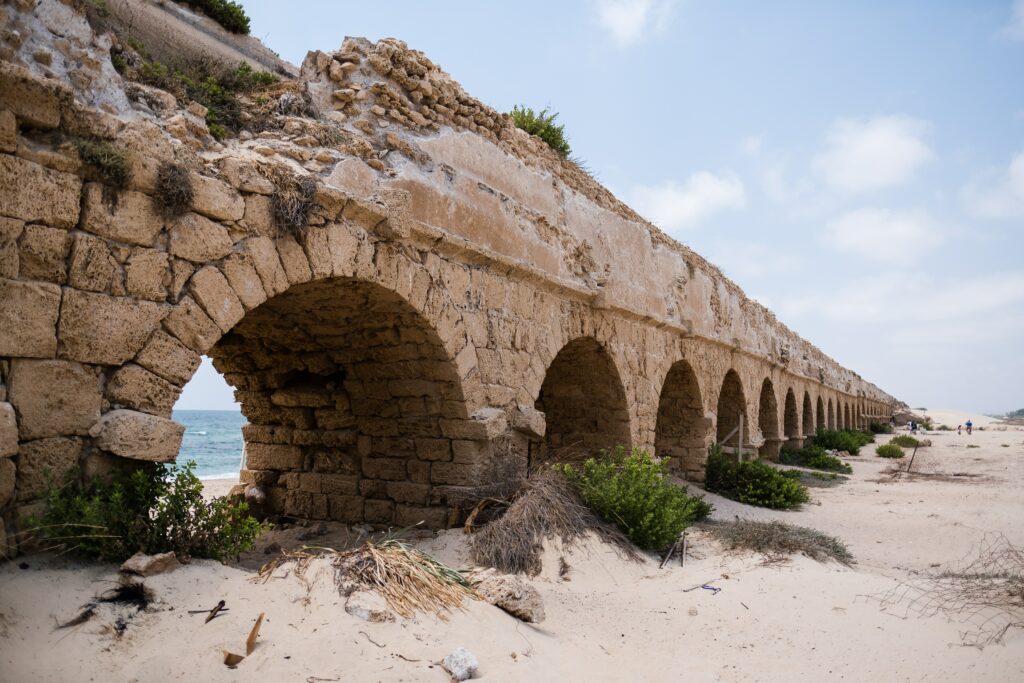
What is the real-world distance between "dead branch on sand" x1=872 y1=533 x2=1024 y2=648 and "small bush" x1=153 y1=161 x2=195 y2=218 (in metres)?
5.00

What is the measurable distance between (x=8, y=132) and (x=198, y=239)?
949 mm

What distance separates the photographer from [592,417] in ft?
27.4

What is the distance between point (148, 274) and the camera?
355 cm

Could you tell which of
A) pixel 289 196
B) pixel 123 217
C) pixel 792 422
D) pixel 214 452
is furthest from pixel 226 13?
pixel 214 452

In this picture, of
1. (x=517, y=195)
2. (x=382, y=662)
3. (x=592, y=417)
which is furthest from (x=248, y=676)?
(x=592, y=417)

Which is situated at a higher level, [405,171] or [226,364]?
[405,171]

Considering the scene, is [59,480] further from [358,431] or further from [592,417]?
[592,417]

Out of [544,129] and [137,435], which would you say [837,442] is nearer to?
[544,129]

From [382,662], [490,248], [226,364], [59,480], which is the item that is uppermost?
[490,248]

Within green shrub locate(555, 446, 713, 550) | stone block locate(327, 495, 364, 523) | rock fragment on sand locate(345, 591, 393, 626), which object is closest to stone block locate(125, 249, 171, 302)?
rock fragment on sand locate(345, 591, 393, 626)

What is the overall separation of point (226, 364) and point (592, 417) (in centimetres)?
415

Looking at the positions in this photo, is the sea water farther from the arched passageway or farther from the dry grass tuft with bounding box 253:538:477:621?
the dry grass tuft with bounding box 253:538:477:621

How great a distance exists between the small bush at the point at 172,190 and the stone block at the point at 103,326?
1.70 feet

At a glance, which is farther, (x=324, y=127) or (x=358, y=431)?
(x=358, y=431)
